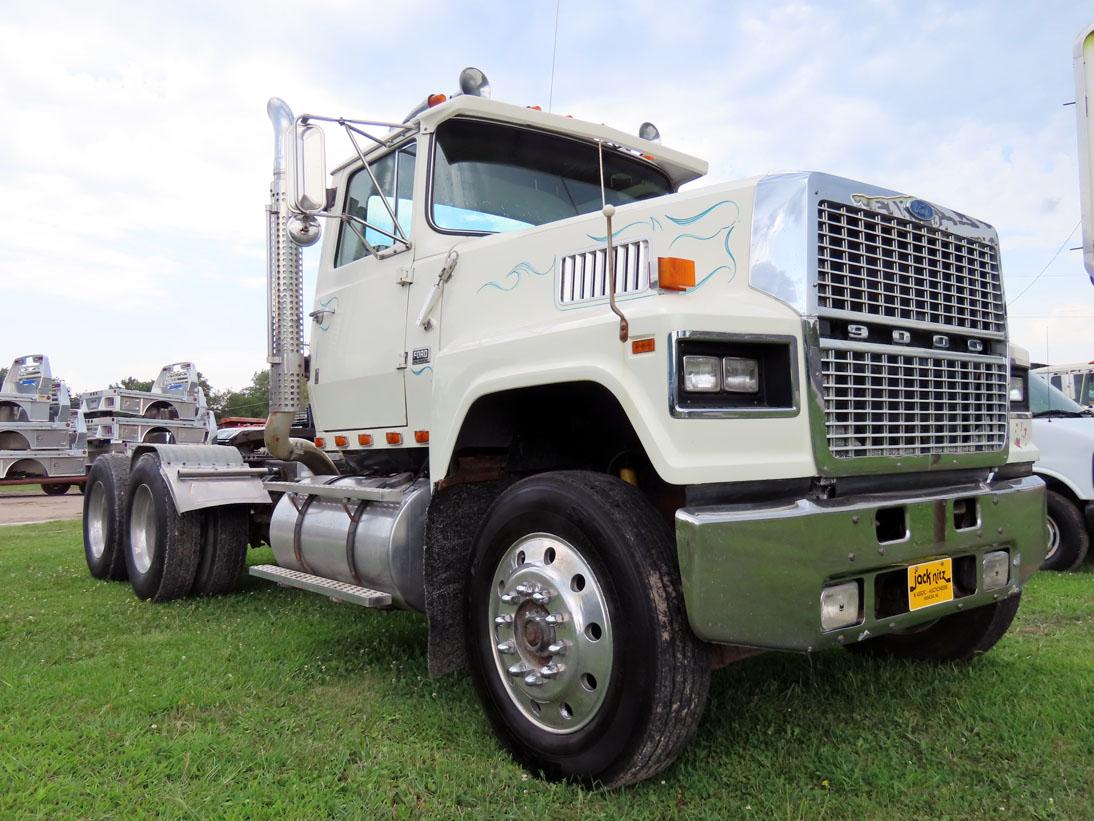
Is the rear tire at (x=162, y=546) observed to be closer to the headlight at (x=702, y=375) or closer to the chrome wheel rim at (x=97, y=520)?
the chrome wheel rim at (x=97, y=520)

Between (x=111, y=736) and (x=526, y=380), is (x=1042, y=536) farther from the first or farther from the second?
(x=111, y=736)

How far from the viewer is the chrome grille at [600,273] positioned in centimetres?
320

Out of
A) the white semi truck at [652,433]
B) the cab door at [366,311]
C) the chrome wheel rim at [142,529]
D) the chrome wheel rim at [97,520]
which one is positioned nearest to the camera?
the white semi truck at [652,433]

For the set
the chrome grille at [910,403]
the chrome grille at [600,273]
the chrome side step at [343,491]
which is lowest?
the chrome side step at [343,491]

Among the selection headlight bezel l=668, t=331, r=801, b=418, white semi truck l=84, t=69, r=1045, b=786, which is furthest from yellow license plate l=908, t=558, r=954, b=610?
headlight bezel l=668, t=331, r=801, b=418

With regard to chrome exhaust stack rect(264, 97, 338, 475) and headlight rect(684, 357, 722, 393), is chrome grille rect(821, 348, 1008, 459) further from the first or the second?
chrome exhaust stack rect(264, 97, 338, 475)

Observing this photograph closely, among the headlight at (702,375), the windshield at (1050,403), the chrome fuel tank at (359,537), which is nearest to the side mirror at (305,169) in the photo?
the chrome fuel tank at (359,537)

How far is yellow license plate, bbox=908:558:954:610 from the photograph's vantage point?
2.87 meters

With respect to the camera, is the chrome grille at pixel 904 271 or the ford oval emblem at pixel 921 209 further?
the ford oval emblem at pixel 921 209

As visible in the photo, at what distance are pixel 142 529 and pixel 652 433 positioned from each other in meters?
5.39

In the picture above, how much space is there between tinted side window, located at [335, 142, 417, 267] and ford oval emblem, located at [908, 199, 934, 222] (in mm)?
2489

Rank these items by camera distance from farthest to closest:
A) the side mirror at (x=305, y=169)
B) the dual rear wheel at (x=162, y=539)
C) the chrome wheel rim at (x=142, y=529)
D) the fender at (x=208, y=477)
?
the chrome wheel rim at (x=142, y=529)
the dual rear wheel at (x=162, y=539)
the fender at (x=208, y=477)
the side mirror at (x=305, y=169)

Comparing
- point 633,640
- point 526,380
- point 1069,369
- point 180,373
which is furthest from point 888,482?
point 180,373

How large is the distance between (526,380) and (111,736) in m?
2.22
